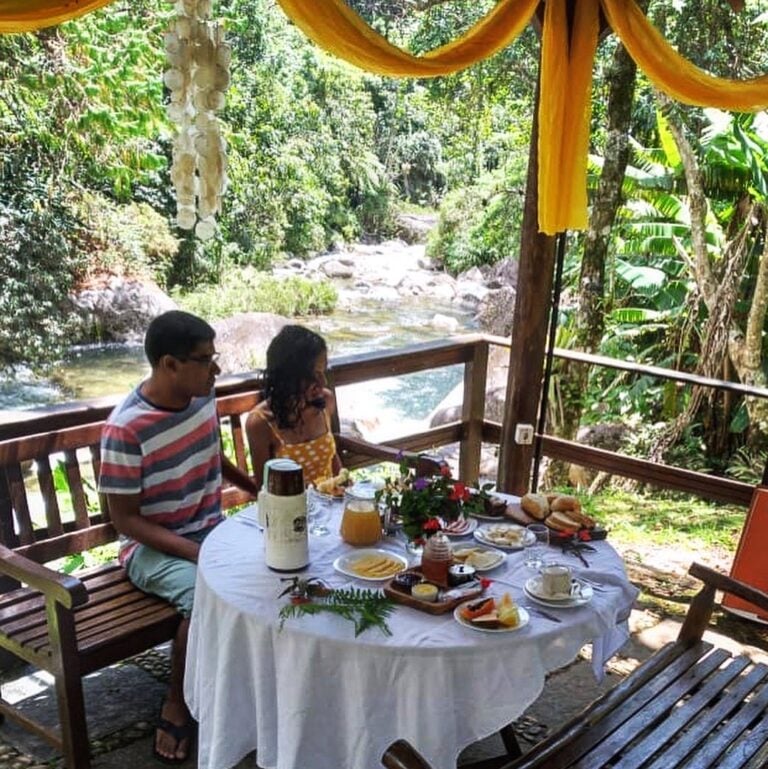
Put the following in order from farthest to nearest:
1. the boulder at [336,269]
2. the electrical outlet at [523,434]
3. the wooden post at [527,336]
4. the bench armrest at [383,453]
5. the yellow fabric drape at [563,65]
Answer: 1. the boulder at [336,269]
2. the electrical outlet at [523,434]
3. the wooden post at [527,336]
4. the yellow fabric drape at [563,65]
5. the bench armrest at [383,453]

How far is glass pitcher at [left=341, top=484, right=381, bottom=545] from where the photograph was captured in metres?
1.98

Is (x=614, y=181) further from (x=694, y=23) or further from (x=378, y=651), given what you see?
(x=378, y=651)

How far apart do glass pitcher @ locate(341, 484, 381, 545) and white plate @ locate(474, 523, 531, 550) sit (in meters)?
0.25

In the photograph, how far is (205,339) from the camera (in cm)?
229

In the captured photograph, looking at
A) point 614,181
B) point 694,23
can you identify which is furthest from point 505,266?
point 614,181

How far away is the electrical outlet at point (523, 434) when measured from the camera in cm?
360

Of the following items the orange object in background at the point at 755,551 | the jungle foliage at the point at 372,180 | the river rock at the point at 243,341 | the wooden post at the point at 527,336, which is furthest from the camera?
the river rock at the point at 243,341

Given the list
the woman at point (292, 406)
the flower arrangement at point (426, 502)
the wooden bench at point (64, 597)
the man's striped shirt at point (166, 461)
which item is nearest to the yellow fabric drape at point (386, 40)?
the woman at point (292, 406)

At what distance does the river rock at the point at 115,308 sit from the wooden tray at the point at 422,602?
10.2 metres

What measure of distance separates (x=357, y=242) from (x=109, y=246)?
6360mm

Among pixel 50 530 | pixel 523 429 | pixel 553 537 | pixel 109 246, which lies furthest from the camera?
pixel 109 246

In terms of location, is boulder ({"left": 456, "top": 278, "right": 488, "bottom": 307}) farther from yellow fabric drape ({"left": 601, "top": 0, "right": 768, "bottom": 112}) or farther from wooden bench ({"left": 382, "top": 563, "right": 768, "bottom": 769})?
wooden bench ({"left": 382, "top": 563, "right": 768, "bottom": 769})

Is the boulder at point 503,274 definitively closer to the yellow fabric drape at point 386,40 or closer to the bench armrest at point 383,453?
the yellow fabric drape at point 386,40

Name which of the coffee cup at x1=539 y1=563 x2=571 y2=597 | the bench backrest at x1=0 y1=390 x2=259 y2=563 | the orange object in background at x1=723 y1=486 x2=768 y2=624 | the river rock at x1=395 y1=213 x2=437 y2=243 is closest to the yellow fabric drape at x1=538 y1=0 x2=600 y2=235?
the orange object in background at x1=723 y1=486 x2=768 y2=624
